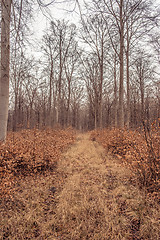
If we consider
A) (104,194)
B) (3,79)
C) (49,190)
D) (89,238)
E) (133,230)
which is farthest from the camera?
(3,79)

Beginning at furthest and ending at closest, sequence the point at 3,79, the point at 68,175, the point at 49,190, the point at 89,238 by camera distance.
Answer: the point at 3,79, the point at 68,175, the point at 49,190, the point at 89,238

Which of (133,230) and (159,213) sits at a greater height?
(159,213)

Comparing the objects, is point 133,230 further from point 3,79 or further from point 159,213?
point 3,79

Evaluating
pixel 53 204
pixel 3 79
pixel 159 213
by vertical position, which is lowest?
pixel 53 204

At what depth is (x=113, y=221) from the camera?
90.3 inches

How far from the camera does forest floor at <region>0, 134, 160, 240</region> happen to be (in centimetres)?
210

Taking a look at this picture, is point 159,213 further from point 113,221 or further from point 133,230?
point 113,221

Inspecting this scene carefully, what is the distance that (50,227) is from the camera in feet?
7.43

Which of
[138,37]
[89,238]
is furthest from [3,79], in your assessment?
[138,37]

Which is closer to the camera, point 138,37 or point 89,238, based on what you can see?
point 89,238

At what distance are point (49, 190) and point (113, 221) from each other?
6.09 ft

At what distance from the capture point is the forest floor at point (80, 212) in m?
2.10

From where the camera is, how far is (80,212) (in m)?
2.54

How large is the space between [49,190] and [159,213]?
8.26ft
